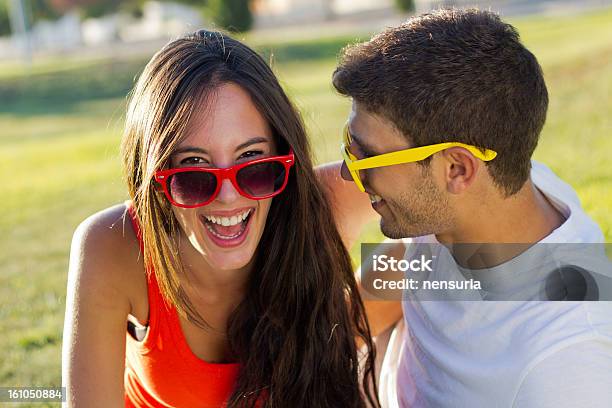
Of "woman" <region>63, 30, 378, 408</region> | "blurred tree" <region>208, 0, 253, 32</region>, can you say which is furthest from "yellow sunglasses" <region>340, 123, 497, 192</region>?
"blurred tree" <region>208, 0, 253, 32</region>


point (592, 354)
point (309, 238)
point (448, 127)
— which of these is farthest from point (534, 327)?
point (309, 238)

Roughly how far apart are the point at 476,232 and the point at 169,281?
1117 millimetres

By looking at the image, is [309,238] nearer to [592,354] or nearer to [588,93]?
[592,354]

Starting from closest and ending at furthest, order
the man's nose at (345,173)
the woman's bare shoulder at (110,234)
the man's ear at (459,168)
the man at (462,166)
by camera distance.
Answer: the man at (462,166) < the man's ear at (459,168) < the woman's bare shoulder at (110,234) < the man's nose at (345,173)

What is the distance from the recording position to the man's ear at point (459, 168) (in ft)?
9.21

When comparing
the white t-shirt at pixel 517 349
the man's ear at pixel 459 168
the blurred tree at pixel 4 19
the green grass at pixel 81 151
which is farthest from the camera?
the blurred tree at pixel 4 19

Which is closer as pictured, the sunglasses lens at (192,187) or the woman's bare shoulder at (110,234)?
the sunglasses lens at (192,187)

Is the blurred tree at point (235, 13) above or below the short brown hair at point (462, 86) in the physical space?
below

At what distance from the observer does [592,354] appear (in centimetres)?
242

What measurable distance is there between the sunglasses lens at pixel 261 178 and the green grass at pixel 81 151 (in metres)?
0.44

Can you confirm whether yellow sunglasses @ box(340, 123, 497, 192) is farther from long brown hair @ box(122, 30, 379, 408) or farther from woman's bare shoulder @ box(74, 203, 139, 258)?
woman's bare shoulder @ box(74, 203, 139, 258)

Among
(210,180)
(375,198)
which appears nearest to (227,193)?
(210,180)

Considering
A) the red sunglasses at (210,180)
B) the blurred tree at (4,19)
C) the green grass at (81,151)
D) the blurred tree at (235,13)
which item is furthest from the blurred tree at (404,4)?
the red sunglasses at (210,180)

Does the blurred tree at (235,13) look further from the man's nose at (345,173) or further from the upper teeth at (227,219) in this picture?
the upper teeth at (227,219)
